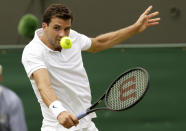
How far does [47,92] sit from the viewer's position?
4.11 meters

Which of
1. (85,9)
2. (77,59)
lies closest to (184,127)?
(85,9)

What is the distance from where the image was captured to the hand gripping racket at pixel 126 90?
4.49 metres

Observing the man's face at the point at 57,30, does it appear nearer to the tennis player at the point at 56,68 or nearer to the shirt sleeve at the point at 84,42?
the tennis player at the point at 56,68

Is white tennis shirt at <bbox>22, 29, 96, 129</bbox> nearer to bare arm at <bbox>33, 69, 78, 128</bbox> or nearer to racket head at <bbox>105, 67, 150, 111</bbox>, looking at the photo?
bare arm at <bbox>33, 69, 78, 128</bbox>

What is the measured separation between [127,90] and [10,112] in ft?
5.72

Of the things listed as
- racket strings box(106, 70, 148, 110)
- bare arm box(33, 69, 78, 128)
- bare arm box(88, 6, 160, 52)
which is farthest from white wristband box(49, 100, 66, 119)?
bare arm box(88, 6, 160, 52)

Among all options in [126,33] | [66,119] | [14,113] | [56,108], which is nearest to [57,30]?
[56,108]

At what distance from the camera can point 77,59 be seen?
15.1ft

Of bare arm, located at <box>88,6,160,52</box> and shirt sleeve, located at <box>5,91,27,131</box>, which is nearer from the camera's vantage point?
shirt sleeve, located at <box>5,91,27,131</box>

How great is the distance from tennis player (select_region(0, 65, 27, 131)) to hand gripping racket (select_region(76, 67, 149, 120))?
1402 mm

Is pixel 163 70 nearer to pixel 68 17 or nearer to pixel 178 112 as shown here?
pixel 178 112

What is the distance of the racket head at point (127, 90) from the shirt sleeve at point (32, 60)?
649 millimetres

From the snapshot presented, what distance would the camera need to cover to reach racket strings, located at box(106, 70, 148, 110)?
4.50 meters

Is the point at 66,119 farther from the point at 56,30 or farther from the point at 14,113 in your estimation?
the point at 14,113
